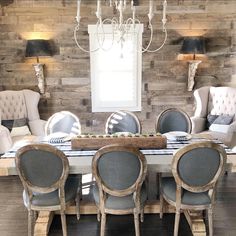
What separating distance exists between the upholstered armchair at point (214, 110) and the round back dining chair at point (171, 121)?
1085mm

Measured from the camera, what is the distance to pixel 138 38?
17.3 feet

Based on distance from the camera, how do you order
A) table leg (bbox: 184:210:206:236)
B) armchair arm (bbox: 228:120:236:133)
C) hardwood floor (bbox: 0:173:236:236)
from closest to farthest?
table leg (bbox: 184:210:206:236) < hardwood floor (bbox: 0:173:236:236) < armchair arm (bbox: 228:120:236:133)

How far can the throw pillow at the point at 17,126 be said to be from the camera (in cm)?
460

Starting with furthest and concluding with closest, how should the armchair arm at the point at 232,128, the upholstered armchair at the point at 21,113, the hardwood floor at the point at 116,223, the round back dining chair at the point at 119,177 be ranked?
the upholstered armchair at the point at 21,113 < the armchair arm at the point at 232,128 < the hardwood floor at the point at 116,223 < the round back dining chair at the point at 119,177

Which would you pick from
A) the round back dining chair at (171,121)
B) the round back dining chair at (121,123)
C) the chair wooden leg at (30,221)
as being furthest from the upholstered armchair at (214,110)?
the chair wooden leg at (30,221)

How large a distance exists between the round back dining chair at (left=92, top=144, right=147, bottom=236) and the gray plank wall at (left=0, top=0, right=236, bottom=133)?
3.12 m

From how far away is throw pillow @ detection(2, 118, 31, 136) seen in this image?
15.1ft

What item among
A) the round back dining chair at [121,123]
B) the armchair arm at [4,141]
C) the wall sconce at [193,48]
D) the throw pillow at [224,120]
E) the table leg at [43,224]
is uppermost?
the wall sconce at [193,48]

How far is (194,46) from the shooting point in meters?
4.96

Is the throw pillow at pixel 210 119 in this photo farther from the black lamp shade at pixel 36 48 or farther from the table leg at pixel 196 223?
the black lamp shade at pixel 36 48

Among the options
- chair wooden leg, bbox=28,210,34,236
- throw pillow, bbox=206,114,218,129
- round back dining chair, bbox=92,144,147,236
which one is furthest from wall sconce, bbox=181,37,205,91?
chair wooden leg, bbox=28,210,34,236

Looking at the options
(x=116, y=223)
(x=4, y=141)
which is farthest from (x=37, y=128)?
(x=116, y=223)

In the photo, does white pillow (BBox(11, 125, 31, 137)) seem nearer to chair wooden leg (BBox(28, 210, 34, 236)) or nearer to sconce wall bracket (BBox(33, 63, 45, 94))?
sconce wall bracket (BBox(33, 63, 45, 94))

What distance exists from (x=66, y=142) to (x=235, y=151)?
177 centimetres
